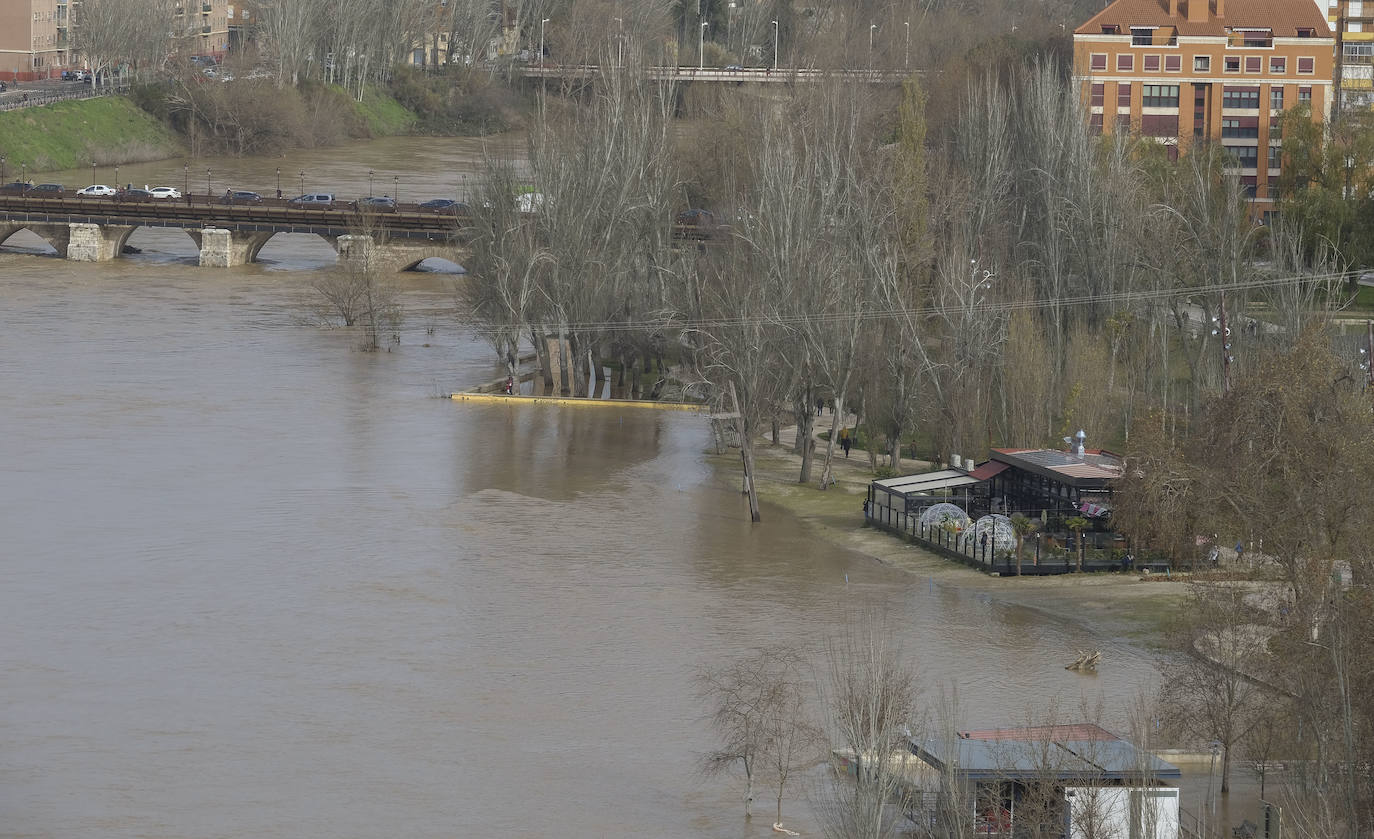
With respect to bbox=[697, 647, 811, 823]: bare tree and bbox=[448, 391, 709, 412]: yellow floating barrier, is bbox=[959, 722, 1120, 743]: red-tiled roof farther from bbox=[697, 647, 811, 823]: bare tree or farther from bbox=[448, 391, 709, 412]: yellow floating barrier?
bbox=[448, 391, 709, 412]: yellow floating barrier

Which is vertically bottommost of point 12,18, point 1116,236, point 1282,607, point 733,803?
point 733,803

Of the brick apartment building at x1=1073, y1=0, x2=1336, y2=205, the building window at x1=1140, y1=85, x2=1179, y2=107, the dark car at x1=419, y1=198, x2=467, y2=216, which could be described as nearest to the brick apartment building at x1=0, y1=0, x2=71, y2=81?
the dark car at x1=419, y1=198, x2=467, y2=216

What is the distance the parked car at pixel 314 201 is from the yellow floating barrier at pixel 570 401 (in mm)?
31592

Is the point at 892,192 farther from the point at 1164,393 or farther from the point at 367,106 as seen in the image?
the point at 367,106

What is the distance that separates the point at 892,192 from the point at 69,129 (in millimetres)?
68963

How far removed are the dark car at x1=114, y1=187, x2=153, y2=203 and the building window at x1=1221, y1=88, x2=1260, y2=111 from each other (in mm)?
47748

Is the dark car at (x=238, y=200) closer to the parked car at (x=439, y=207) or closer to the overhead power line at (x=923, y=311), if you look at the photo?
the parked car at (x=439, y=207)

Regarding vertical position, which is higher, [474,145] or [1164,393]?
[474,145]

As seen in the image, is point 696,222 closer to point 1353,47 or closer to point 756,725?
point 756,725

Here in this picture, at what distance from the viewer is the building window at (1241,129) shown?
86625mm

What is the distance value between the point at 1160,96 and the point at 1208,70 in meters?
2.28

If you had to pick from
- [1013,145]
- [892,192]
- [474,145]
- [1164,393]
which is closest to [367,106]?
[474,145]

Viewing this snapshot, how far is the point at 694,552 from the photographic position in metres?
42.3

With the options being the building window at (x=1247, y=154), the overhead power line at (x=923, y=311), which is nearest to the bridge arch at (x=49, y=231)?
the overhead power line at (x=923, y=311)
